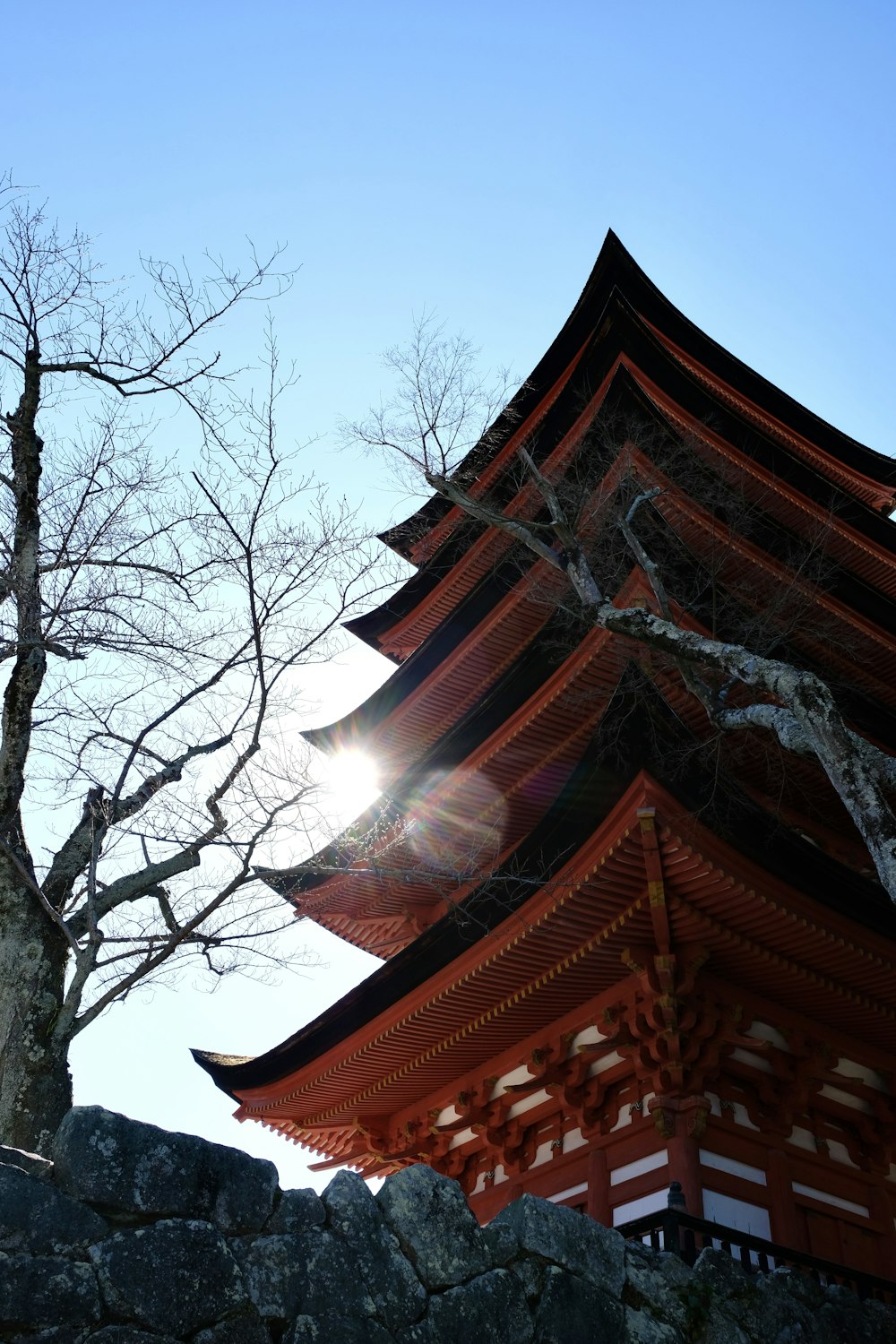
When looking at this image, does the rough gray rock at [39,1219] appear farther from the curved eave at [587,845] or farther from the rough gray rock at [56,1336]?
the curved eave at [587,845]

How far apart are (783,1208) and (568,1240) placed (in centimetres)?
274

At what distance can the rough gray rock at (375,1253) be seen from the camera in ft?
16.8

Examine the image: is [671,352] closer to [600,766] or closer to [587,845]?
[600,766]

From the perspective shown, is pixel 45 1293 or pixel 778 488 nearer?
pixel 45 1293

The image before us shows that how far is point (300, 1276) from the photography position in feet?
16.1

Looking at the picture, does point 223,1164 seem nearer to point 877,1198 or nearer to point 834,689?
point 877,1198

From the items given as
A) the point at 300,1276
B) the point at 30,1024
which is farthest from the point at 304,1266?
the point at 30,1024

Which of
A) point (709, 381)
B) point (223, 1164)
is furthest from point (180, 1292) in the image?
point (709, 381)

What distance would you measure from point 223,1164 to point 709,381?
1331 centimetres

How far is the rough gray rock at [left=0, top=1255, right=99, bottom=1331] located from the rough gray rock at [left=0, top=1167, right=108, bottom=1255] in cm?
5

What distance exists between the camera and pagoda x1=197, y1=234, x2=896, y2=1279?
7781 millimetres

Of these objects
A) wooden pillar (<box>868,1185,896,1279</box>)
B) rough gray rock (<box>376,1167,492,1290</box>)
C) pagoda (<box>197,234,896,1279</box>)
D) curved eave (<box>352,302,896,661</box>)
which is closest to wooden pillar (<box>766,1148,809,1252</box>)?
pagoda (<box>197,234,896,1279</box>)

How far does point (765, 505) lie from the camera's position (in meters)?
13.7

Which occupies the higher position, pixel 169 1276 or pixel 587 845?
pixel 587 845
